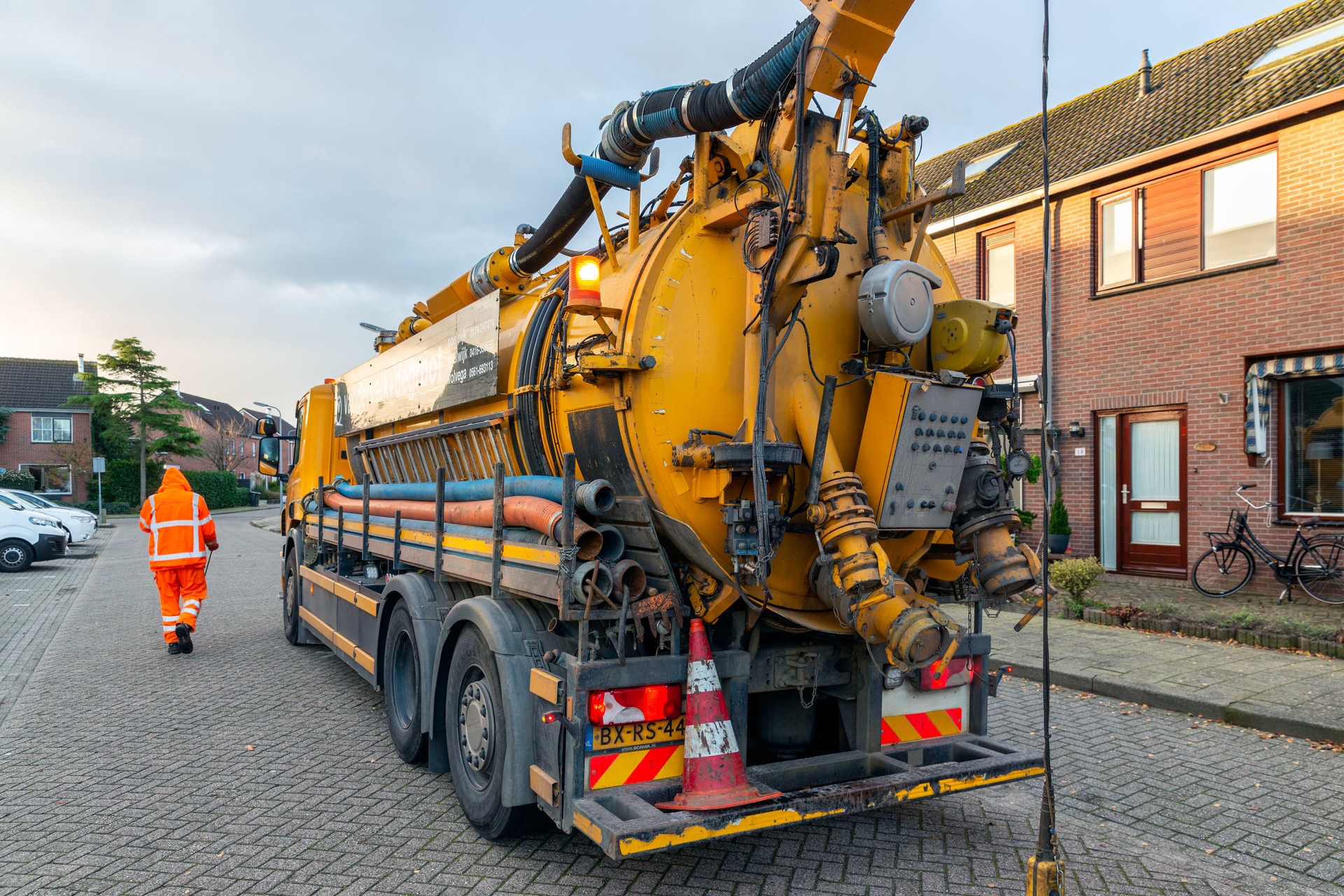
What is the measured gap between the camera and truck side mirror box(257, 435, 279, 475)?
9938mm

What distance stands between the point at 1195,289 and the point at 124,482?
47.4m

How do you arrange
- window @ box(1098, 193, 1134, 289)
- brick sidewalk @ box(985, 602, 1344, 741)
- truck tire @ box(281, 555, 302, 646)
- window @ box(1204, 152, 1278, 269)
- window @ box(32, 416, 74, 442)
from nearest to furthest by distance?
brick sidewalk @ box(985, 602, 1344, 741) → truck tire @ box(281, 555, 302, 646) → window @ box(1204, 152, 1278, 269) → window @ box(1098, 193, 1134, 289) → window @ box(32, 416, 74, 442)

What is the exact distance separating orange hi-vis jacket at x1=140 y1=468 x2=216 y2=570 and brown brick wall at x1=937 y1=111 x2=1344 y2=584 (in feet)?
34.7

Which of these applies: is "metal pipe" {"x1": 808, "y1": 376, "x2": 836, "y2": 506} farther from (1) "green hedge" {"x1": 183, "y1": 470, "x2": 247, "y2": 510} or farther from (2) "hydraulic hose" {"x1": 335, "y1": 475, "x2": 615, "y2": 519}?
(1) "green hedge" {"x1": 183, "y1": 470, "x2": 247, "y2": 510}

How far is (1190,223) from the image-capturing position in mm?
11070

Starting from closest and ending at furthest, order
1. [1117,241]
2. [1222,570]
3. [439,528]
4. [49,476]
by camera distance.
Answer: [439,528] < [1222,570] < [1117,241] < [49,476]

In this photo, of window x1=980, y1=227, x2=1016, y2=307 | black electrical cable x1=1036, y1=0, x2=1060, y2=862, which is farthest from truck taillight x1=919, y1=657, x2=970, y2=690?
window x1=980, y1=227, x2=1016, y2=307

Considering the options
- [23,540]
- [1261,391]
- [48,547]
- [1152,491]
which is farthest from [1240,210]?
[23,540]

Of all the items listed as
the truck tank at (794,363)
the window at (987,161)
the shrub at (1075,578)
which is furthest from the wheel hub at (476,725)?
the window at (987,161)

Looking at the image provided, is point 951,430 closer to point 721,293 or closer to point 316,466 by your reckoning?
point 721,293

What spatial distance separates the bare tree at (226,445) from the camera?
193ft

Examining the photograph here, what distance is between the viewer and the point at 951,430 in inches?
138

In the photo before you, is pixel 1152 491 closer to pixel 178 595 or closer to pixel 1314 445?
pixel 1314 445

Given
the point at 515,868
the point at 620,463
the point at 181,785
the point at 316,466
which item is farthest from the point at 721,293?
the point at 316,466
